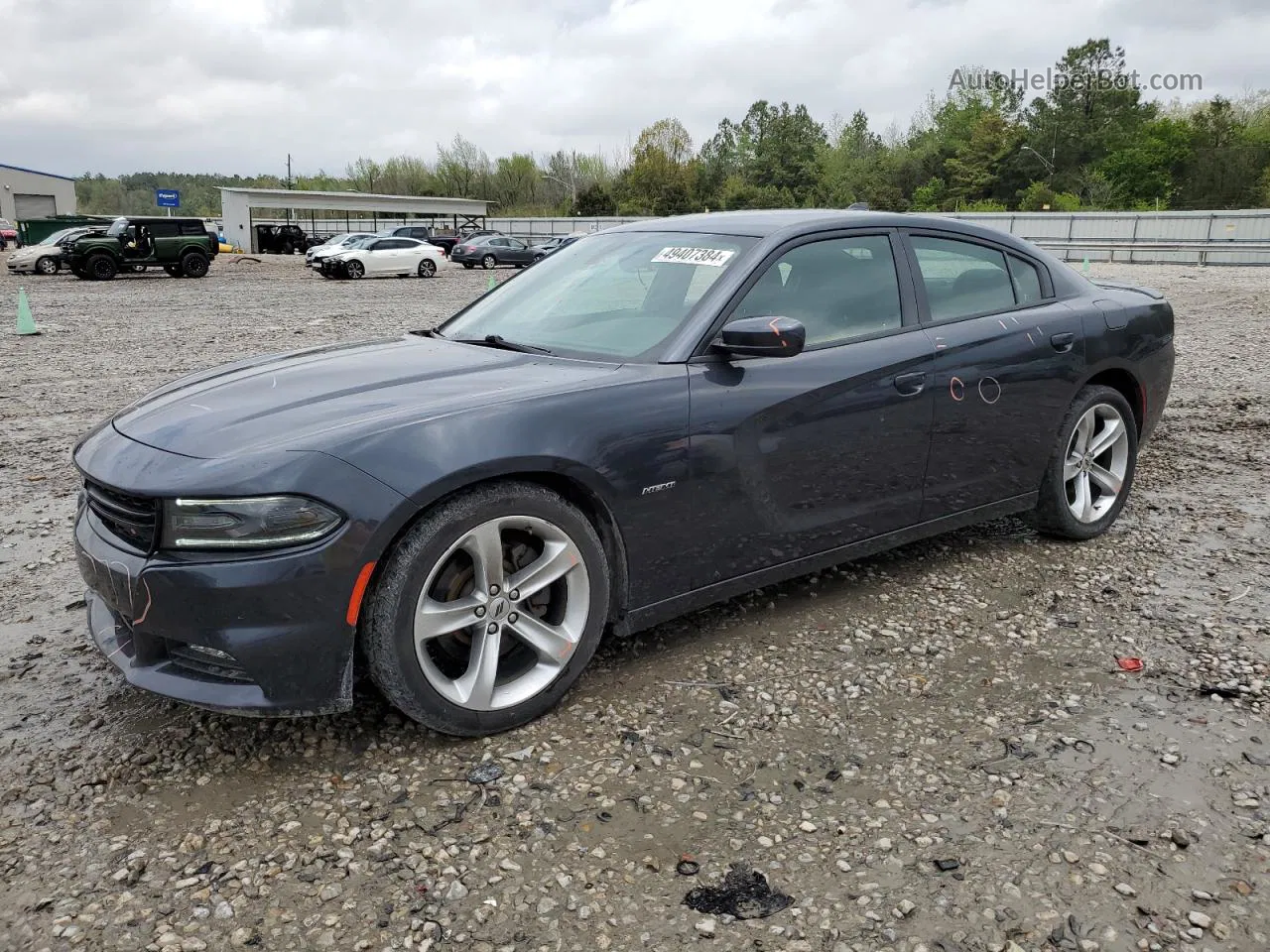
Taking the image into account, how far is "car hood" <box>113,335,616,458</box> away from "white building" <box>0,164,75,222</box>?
295 feet

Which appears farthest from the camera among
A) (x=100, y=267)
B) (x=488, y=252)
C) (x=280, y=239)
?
(x=280, y=239)

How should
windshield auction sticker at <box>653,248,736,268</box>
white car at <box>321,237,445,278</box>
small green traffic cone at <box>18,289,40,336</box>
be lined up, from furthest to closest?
white car at <box>321,237,445,278</box>, small green traffic cone at <box>18,289,40,336</box>, windshield auction sticker at <box>653,248,736,268</box>

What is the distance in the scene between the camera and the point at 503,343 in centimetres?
382

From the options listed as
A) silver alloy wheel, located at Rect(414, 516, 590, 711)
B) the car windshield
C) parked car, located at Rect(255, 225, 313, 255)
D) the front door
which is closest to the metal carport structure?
parked car, located at Rect(255, 225, 313, 255)

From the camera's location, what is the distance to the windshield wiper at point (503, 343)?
369 centimetres

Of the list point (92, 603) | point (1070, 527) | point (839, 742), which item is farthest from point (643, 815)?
point (1070, 527)

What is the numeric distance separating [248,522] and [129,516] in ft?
1.43

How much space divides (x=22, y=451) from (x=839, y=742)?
632 cm

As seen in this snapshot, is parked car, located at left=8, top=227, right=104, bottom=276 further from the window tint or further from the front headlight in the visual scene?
the front headlight

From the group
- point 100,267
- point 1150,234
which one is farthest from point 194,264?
point 1150,234

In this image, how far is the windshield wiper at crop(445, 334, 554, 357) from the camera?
3686 mm

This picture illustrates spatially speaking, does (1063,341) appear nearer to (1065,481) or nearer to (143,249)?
(1065,481)

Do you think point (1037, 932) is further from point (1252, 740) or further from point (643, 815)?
point (1252, 740)

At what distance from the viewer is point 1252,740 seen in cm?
307
